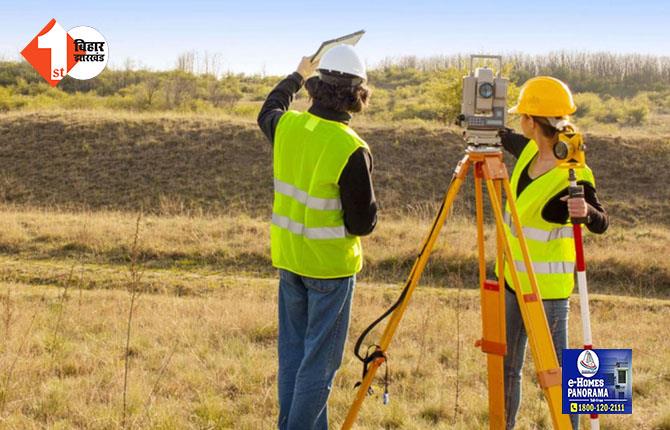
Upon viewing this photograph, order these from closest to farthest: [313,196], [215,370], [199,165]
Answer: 1. [313,196]
2. [215,370]
3. [199,165]

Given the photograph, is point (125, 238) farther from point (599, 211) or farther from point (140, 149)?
point (599, 211)

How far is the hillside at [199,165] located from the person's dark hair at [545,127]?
45.7 feet

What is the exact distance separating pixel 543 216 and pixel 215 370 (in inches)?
108

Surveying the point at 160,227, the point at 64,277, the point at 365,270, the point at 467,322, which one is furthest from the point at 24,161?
the point at 467,322

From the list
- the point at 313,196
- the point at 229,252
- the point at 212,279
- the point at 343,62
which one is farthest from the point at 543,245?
the point at 229,252

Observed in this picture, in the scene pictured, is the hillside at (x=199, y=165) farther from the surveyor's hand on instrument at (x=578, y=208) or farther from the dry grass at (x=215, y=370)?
the surveyor's hand on instrument at (x=578, y=208)

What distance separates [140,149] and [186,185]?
2932 mm

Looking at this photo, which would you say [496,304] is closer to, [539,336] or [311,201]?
[539,336]

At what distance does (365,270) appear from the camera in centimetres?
1178

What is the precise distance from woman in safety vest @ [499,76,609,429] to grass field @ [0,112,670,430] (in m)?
0.97

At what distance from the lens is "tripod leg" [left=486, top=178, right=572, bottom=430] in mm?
3070

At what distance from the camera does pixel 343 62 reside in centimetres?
316

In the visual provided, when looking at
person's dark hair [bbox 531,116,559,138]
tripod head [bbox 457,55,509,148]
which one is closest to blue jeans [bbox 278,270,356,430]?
tripod head [bbox 457,55,509,148]

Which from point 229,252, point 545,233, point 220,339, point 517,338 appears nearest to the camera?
point 545,233
